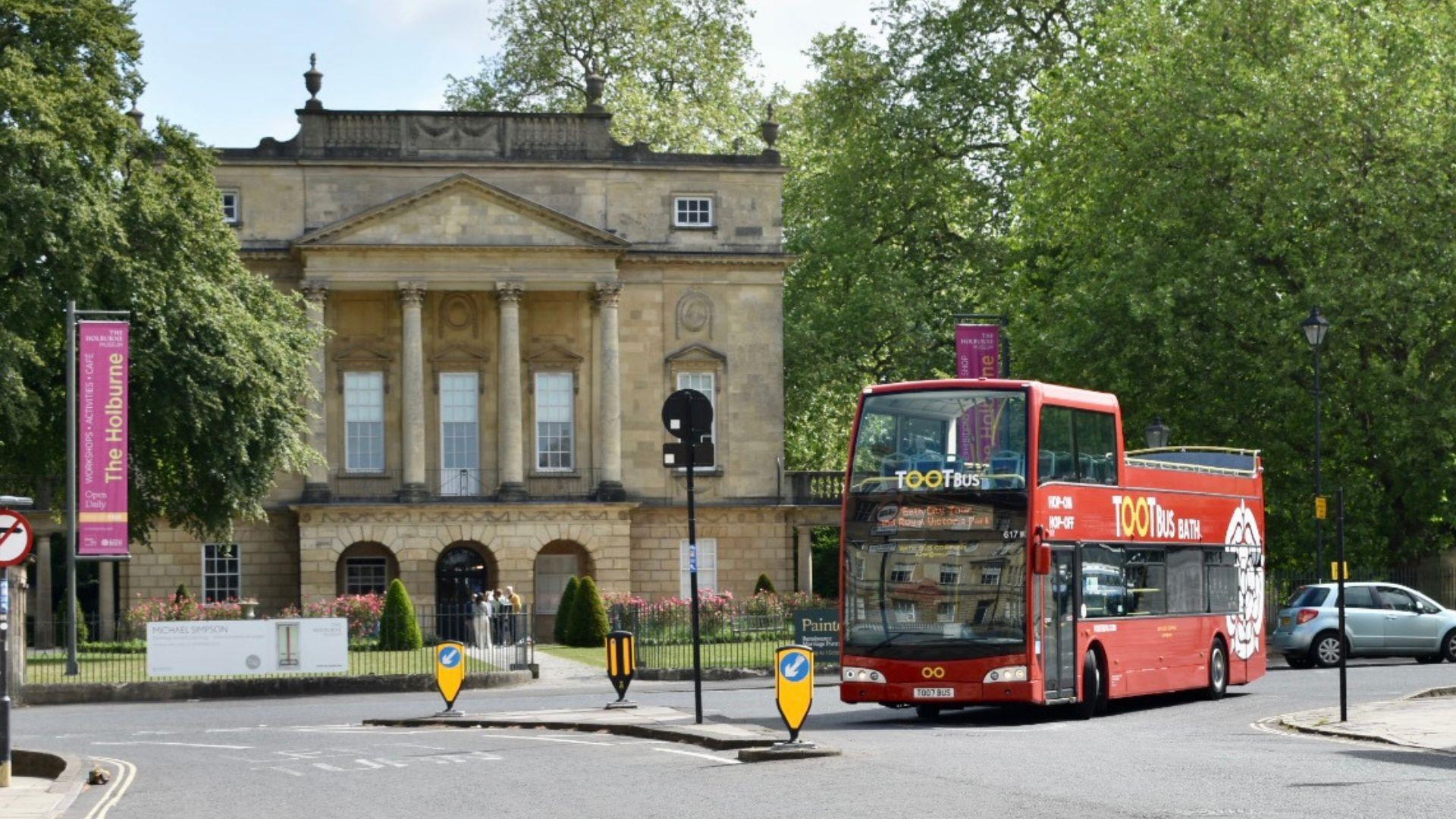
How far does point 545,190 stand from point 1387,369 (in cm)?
2333

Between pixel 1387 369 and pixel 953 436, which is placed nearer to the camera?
pixel 953 436

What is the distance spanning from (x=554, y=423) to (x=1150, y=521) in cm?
3282

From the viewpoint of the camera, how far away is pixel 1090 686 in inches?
1036

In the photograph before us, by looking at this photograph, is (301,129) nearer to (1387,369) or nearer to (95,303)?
(95,303)

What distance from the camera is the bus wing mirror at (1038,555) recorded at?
79.9ft

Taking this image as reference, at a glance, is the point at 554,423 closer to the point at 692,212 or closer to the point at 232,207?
the point at 692,212

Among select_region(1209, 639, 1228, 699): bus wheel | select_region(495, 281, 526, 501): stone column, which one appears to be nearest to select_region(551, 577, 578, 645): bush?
select_region(495, 281, 526, 501): stone column

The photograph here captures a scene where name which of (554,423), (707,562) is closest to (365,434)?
(554,423)

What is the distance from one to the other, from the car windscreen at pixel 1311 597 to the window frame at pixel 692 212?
2379 cm

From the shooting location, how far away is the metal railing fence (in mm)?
37031

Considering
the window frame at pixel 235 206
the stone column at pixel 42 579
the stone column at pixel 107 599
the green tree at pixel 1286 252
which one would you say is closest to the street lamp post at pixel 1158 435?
the green tree at pixel 1286 252

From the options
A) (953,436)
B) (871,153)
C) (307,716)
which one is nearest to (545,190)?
(871,153)

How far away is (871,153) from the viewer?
2505 inches

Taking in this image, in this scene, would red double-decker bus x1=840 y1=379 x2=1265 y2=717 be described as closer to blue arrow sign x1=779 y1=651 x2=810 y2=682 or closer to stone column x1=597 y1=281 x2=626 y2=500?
blue arrow sign x1=779 y1=651 x2=810 y2=682
